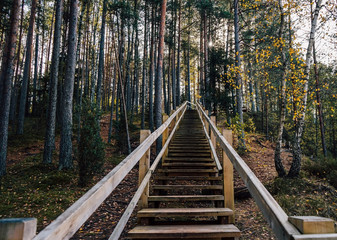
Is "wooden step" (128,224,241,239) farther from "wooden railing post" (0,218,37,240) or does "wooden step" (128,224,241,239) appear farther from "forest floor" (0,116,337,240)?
"forest floor" (0,116,337,240)

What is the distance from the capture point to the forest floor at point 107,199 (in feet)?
16.7

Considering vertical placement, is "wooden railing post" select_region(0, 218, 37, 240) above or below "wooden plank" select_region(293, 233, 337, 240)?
above

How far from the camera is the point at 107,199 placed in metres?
6.68

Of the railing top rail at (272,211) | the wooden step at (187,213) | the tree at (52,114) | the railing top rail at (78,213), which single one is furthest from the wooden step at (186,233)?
the tree at (52,114)

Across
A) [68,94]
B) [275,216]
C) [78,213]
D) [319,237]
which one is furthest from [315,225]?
[68,94]

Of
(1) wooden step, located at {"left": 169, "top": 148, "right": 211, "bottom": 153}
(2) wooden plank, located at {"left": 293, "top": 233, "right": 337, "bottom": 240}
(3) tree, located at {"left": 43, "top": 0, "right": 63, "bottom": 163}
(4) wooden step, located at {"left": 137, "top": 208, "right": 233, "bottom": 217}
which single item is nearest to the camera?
(2) wooden plank, located at {"left": 293, "top": 233, "right": 337, "bottom": 240}

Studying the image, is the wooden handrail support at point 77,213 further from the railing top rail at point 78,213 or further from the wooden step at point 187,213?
the wooden step at point 187,213

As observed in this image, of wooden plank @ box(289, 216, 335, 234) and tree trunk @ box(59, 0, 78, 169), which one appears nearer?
wooden plank @ box(289, 216, 335, 234)

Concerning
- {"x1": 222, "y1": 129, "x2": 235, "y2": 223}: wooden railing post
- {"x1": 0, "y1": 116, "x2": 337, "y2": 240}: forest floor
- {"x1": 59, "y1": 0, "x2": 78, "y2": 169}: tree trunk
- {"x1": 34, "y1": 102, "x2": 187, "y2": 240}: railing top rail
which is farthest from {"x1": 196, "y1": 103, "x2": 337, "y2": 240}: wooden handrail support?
{"x1": 59, "y1": 0, "x2": 78, "y2": 169}: tree trunk

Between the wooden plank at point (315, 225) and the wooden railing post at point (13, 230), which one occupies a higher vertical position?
the wooden railing post at point (13, 230)

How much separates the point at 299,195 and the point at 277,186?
0.68 m

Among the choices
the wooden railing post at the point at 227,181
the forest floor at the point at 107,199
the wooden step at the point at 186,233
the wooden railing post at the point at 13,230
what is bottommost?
the forest floor at the point at 107,199

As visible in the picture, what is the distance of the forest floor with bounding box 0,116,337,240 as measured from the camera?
509cm

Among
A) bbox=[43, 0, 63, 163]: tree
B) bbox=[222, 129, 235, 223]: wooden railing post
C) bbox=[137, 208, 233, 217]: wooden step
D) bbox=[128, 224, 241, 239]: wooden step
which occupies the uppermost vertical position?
bbox=[43, 0, 63, 163]: tree
